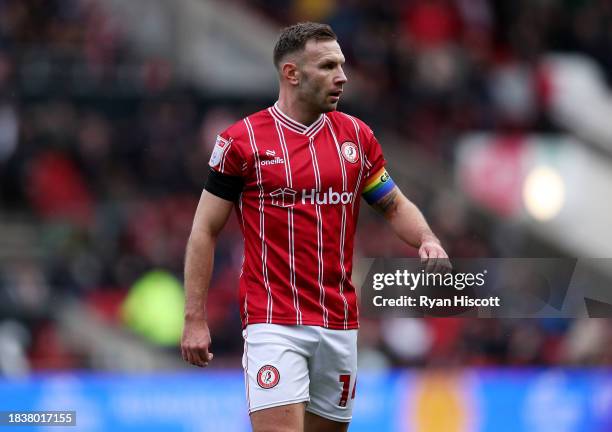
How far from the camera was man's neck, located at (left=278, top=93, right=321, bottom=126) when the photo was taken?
5.34 m

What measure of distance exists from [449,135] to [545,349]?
11.6 feet

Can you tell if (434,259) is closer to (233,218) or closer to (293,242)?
(293,242)

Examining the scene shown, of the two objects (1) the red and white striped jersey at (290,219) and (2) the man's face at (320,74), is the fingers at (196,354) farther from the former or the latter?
(2) the man's face at (320,74)

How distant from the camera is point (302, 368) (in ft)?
17.1

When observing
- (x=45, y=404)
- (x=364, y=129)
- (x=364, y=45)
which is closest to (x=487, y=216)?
(x=364, y=45)

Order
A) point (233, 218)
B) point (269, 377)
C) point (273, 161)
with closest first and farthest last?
point (269, 377)
point (273, 161)
point (233, 218)

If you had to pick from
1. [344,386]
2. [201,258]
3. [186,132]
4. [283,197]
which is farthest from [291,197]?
[186,132]

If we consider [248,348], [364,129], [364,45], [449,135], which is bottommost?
[248,348]

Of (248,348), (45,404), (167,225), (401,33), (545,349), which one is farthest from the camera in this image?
(401,33)

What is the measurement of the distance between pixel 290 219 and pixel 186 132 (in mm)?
7737

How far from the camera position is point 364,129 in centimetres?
553

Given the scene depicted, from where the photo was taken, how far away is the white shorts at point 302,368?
202 inches

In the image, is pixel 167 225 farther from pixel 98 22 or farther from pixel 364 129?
pixel 364 129

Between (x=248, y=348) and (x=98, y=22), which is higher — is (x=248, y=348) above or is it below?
below
